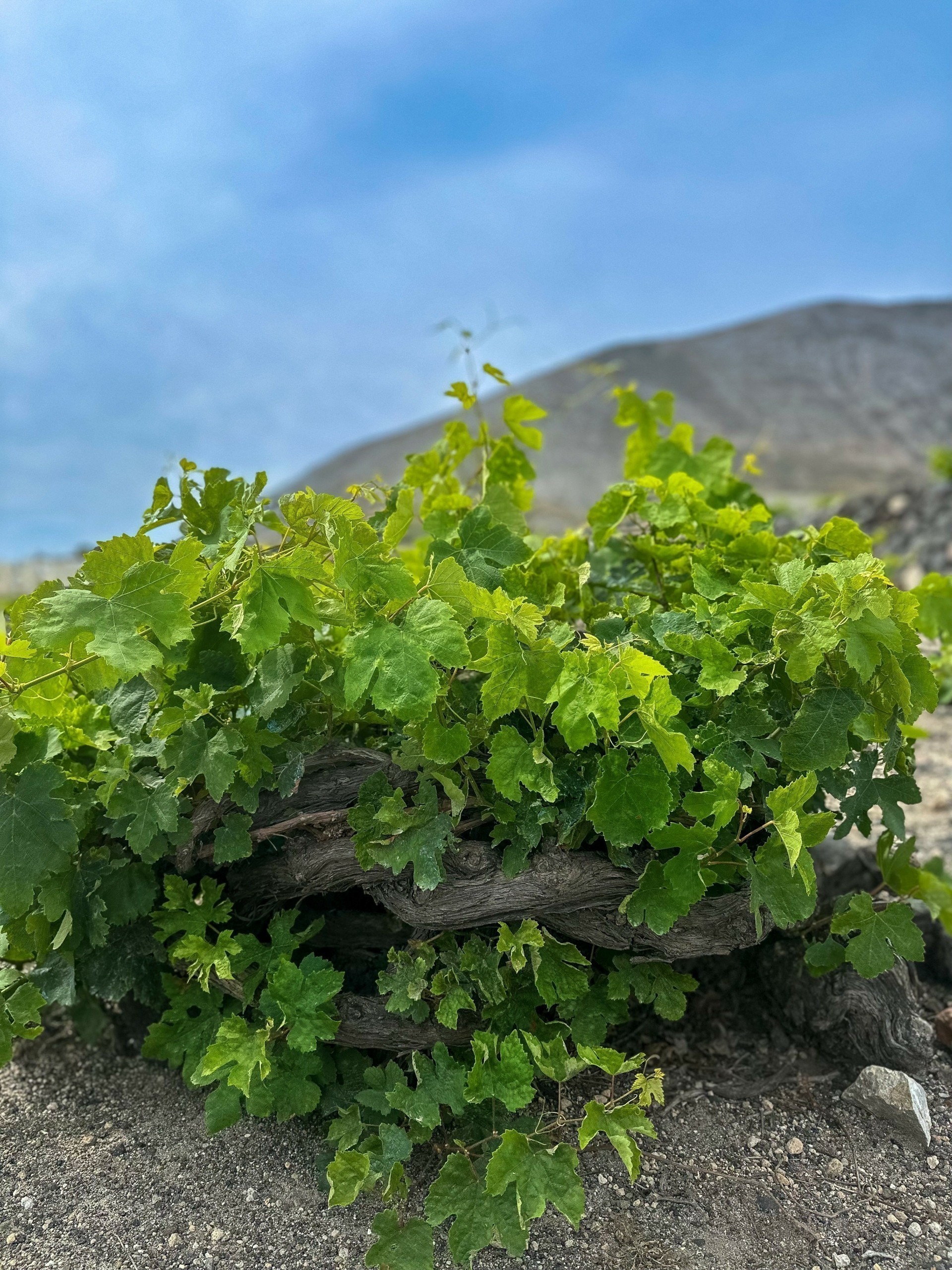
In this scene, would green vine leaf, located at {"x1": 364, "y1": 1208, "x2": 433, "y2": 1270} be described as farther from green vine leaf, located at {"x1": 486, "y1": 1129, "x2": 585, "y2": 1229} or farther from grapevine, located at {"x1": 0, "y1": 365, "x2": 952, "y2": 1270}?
green vine leaf, located at {"x1": 486, "y1": 1129, "x2": 585, "y2": 1229}

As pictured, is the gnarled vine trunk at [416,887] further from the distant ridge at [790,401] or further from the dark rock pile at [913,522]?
the distant ridge at [790,401]

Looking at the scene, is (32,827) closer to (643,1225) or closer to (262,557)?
(262,557)

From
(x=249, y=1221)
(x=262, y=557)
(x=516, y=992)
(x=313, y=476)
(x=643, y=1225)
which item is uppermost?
(x=313, y=476)

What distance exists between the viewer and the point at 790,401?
24375 millimetres

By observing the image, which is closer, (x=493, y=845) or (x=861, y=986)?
(x=493, y=845)

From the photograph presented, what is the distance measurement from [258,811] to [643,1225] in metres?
1.17

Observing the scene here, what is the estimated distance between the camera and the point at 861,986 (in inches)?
91.4

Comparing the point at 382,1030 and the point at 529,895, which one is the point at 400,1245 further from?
the point at 529,895

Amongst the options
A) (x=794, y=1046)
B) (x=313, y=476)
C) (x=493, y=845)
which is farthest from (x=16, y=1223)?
(x=313, y=476)

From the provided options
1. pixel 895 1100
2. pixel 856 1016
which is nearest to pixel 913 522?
pixel 856 1016

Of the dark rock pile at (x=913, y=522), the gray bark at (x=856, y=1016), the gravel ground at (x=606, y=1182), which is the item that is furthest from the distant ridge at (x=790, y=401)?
the gravel ground at (x=606, y=1182)

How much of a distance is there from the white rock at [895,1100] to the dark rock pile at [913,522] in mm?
5949

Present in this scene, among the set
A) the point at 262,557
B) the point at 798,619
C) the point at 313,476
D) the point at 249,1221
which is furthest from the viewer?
the point at 313,476

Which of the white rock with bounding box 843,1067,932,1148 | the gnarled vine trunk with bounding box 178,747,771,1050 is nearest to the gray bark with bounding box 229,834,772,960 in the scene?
the gnarled vine trunk with bounding box 178,747,771,1050
